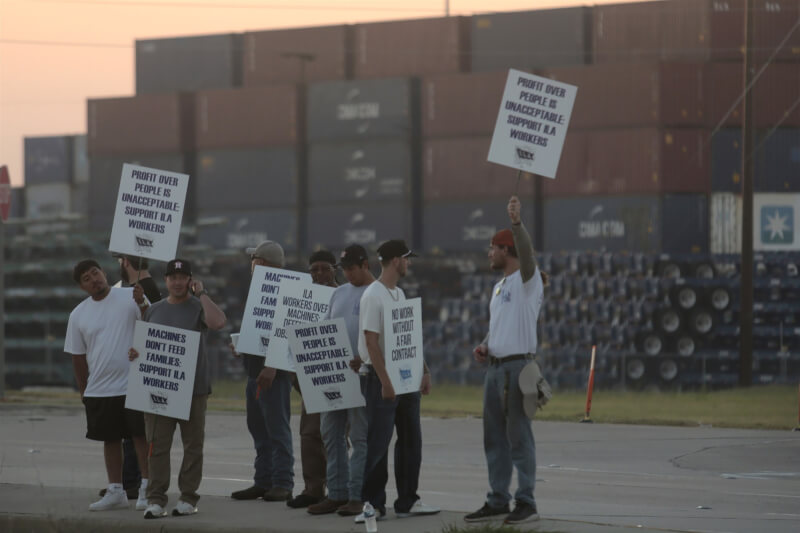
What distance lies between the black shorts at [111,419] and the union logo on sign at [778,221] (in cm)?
2976

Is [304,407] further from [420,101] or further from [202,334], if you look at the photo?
[420,101]

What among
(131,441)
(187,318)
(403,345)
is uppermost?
(187,318)

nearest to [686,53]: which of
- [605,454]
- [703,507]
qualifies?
[605,454]

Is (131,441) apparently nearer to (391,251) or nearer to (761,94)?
(391,251)

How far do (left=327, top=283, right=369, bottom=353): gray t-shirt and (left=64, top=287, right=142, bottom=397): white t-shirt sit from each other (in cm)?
156

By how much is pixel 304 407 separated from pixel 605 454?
262 inches

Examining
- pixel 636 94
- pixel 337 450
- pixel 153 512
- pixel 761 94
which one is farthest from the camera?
pixel 636 94

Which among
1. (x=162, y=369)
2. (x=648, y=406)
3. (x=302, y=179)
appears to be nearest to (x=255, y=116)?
(x=302, y=179)

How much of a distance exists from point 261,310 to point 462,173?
3015 centimetres

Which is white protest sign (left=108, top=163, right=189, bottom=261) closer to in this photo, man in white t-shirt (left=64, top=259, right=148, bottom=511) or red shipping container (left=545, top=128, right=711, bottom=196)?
man in white t-shirt (left=64, top=259, right=148, bottom=511)

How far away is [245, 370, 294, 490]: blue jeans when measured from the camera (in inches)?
416

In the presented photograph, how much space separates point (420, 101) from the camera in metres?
42.5

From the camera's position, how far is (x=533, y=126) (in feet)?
31.9

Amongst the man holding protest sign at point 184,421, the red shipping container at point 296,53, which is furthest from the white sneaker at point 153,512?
the red shipping container at point 296,53
